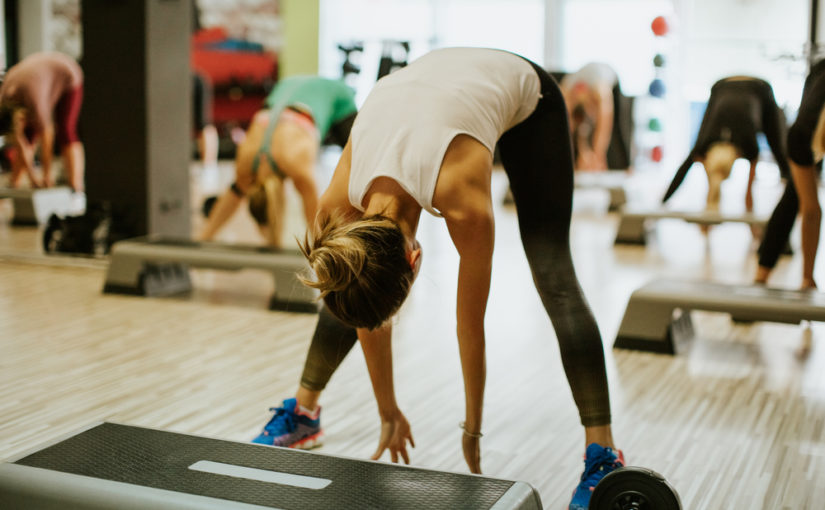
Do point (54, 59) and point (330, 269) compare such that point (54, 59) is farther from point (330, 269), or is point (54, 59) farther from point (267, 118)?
point (330, 269)

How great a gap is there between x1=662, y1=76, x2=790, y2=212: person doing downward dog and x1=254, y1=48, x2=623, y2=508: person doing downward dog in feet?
7.84

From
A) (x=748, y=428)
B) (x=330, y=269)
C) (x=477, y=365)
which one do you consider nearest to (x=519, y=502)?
(x=477, y=365)

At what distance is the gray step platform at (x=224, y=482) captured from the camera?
1512 millimetres

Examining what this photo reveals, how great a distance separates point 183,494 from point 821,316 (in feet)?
7.22

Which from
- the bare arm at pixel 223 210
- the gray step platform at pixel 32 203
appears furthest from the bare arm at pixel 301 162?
the gray step platform at pixel 32 203

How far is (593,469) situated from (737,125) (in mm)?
2965

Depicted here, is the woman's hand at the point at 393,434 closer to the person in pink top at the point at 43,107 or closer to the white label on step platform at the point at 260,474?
the white label on step platform at the point at 260,474

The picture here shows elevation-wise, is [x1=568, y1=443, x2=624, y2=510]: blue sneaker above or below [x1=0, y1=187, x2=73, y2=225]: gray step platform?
above

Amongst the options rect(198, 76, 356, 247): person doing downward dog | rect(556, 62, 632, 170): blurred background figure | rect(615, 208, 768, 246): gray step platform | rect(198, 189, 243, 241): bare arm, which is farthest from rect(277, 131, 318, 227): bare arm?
rect(556, 62, 632, 170): blurred background figure

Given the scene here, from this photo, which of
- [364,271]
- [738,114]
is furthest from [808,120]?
[364,271]

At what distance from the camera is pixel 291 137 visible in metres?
3.79

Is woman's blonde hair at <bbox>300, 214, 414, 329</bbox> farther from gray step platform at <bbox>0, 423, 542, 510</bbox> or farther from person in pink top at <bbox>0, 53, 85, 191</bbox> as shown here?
person in pink top at <bbox>0, 53, 85, 191</bbox>

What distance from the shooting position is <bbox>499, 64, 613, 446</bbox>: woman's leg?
1.93 m

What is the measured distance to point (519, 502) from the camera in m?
1.52
